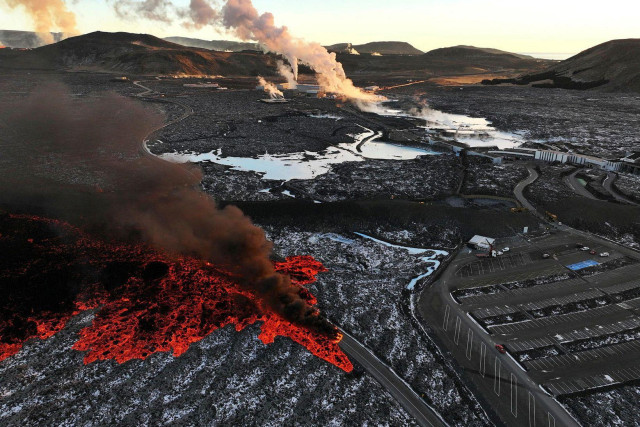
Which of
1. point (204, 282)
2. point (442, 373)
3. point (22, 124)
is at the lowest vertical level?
point (442, 373)

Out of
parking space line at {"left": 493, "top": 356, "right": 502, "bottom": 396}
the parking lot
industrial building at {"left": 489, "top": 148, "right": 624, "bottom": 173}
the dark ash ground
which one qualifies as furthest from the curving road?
parking space line at {"left": 493, "top": 356, "right": 502, "bottom": 396}

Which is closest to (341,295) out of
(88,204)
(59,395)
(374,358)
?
(374,358)

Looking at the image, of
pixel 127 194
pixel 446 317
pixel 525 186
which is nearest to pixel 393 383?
pixel 446 317

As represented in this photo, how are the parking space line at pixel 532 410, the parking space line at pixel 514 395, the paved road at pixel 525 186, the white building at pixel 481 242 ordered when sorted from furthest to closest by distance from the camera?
the paved road at pixel 525 186 → the white building at pixel 481 242 → the parking space line at pixel 514 395 → the parking space line at pixel 532 410

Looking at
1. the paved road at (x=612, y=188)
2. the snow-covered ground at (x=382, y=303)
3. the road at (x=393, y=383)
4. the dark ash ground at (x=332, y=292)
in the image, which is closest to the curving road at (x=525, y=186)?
the dark ash ground at (x=332, y=292)

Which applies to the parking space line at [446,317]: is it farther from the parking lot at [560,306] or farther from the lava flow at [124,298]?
the lava flow at [124,298]

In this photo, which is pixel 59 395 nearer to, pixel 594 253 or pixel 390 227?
pixel 390 227

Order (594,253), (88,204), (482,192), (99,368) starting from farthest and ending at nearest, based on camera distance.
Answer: (482,192) < (88,204) < (594,253) < (99,368)
